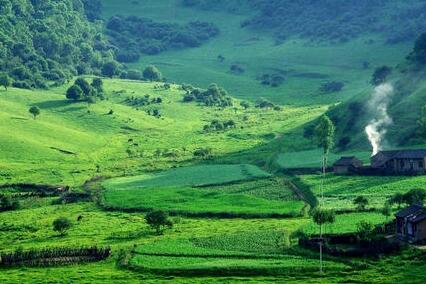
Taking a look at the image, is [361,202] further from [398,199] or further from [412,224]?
[412,224]

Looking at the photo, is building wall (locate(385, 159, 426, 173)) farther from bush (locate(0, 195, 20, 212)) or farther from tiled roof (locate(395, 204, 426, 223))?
bush (locate(0, 195, 20, 212))

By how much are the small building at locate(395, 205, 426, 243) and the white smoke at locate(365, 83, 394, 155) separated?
5561 cm

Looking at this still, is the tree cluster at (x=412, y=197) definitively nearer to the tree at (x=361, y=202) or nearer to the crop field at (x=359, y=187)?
the crop field at (x=359, y=187)

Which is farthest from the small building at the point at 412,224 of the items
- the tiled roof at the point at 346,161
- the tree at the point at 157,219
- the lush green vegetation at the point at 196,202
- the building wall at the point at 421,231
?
the tiled roof at the point at 346,161

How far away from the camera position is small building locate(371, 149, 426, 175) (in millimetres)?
131125

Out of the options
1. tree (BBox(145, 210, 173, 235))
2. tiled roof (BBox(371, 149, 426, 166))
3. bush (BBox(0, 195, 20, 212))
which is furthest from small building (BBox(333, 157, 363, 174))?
bush (BBox(0, 195, 20, 212))

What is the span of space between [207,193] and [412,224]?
44.4 m

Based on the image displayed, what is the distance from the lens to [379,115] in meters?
171

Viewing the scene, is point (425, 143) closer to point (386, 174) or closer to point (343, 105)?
point (386, 174)

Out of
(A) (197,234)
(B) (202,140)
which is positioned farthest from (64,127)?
(A) (197,234)

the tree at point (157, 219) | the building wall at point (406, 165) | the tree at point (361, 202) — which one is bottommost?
the tree at point (157, 219)

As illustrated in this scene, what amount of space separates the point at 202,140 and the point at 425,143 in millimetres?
61151

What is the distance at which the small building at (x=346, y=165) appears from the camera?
13675 centimetres

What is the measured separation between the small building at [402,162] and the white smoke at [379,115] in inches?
473
